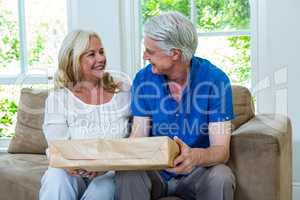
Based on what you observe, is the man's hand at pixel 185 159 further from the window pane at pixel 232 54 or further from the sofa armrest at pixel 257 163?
the window pane at pixel 232 54

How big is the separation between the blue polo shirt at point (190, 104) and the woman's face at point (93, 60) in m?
0.22

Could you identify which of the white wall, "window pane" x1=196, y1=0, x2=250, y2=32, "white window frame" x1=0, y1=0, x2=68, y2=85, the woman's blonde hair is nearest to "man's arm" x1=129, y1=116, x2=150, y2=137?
the woman's blonde hair

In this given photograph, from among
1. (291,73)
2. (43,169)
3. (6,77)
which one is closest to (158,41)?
(43,169)

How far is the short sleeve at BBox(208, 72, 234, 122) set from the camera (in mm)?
2031

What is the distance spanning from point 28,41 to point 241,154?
219 centimetres

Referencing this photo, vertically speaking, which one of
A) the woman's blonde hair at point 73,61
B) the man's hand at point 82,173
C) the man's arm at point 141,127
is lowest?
the man's hand at point 82,173

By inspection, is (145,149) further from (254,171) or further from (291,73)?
(291,73)

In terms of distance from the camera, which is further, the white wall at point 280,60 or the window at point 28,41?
the window at point 28,41

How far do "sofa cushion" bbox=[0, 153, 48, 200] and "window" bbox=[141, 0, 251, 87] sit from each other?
1.31 m

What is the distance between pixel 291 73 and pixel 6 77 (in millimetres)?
2029

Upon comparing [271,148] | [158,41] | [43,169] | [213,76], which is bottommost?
A: [43,169]

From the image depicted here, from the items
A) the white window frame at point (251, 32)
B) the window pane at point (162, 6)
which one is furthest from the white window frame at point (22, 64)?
the white window frame at point (251, 32)

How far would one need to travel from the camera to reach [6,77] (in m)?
3.72

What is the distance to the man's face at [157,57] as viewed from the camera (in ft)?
6.59
